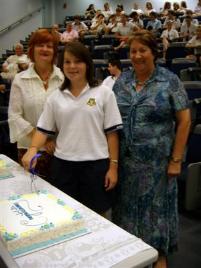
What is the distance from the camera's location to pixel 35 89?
2025mm

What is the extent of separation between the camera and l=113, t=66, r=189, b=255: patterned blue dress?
1.93m

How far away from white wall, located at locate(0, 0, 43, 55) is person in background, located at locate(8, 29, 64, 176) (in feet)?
37.4

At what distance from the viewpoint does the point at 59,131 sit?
1801 millimetres

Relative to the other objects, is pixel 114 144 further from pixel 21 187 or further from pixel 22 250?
pixel 22 250

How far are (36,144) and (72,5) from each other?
14818 millimetres

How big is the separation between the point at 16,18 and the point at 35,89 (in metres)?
12.5

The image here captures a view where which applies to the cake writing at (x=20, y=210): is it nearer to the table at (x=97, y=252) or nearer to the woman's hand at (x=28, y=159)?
the table at (x=97, y=252)

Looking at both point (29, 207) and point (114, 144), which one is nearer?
point (29, 207)

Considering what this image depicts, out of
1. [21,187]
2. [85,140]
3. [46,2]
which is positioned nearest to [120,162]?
[85,140]

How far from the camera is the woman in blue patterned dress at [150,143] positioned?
6.31 feet

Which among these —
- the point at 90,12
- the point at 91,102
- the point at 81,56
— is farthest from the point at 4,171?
the point at 90,12

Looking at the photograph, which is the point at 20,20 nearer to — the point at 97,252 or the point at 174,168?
the point at 174,168

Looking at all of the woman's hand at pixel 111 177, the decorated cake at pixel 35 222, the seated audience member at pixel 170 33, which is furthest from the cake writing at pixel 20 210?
the seated audience member at pixel 170 33

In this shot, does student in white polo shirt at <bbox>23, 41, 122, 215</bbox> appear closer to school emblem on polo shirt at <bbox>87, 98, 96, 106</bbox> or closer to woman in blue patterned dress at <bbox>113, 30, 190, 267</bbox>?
school emblem on polo shirt at <bbox>87, 98, 96, 106</bbox>
